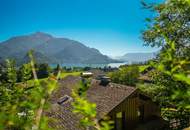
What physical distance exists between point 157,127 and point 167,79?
520 inches

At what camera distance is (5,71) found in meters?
6.96

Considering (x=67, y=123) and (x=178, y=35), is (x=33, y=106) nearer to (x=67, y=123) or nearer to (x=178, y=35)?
(x=178, y=35)

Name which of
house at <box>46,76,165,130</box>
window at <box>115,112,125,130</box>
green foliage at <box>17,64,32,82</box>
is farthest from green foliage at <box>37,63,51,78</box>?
window at <box>115,112,125,130</box>

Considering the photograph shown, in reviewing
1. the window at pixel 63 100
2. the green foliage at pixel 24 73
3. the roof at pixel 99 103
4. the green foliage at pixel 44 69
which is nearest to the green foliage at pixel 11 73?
the green foliage at pixel 24 73

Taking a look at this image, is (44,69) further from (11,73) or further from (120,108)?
(11,73)

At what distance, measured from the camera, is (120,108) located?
974 inches

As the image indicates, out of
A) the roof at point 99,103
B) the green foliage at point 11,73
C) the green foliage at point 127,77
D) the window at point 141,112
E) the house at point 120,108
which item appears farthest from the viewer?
the green foliage at point 127,77

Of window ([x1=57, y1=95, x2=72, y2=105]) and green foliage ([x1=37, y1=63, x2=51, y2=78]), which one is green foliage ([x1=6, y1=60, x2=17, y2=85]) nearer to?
green foliage ([x1=37, y1=63, x2=51, y2=78])

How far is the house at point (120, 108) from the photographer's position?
23.3 metres

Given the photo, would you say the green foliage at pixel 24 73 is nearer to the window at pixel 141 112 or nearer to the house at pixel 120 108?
the house at pixel 120 108

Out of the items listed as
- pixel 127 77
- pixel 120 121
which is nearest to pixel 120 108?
pixel 120 121

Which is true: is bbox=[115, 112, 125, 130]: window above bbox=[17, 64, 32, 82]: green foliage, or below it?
below

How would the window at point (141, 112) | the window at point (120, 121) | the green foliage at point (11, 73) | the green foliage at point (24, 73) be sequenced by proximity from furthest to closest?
the window at point (141, 112) → the window at point (120, 121) → the green foliage at point (24, 73) → the green foliage at point (11, 73)

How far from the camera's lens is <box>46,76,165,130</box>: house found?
2328 cm
